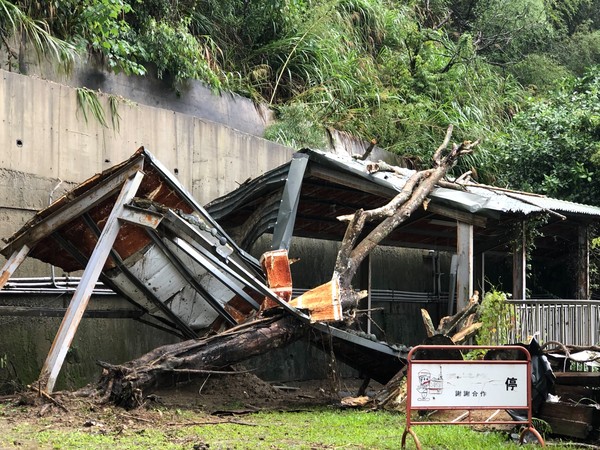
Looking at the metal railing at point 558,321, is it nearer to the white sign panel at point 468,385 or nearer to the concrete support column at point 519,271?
the concrete support column at point 519,271

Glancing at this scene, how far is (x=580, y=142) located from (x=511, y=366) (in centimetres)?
1231

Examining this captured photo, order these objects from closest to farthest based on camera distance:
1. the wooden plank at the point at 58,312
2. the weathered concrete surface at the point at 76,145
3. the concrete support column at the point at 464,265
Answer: the wooden plank at the point at 58,312
the weathered concrete surface at the point at 76,145
the concrete support column at the point at 464,265

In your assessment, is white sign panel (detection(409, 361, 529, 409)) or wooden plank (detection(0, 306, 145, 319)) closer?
white sign panel (detection(409, 361, 529, 409))

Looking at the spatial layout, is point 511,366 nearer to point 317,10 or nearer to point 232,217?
point 232,217

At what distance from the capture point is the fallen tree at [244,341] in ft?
28.6

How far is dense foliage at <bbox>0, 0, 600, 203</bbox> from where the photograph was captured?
13430 mm

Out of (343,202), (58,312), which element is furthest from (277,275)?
(343,202)

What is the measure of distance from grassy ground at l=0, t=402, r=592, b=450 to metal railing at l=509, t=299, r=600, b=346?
9.05ft

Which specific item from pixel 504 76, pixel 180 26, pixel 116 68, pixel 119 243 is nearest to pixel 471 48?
pixel 504 76

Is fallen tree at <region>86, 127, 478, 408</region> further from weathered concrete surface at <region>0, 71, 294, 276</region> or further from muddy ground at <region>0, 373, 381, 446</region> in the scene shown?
weathered concrete surface at <region>0, 71, 294, 276</region>

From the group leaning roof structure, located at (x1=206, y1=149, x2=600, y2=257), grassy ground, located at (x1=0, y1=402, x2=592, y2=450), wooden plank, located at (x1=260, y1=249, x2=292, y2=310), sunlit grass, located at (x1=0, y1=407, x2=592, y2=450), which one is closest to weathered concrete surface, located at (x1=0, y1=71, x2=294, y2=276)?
leaning roof structure, located at (x1=206, y1=149, x2=600, y2=257)

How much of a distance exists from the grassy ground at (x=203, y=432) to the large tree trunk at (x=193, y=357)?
0.87 ft

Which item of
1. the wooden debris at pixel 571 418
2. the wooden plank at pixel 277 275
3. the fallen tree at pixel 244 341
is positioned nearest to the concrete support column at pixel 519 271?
the fallen tree at pixel 244 341

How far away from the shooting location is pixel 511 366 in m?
7.80
